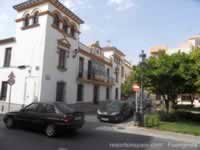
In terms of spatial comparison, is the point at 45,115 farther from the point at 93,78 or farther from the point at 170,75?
the point at 93,78

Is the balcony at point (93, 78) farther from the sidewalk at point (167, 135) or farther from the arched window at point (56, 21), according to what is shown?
the sidewalk at point (167, 135)

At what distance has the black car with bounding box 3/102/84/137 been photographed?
7.73m

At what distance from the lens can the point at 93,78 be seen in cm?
2252

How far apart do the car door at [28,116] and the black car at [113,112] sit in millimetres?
6063

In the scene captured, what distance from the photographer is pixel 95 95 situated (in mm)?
24062

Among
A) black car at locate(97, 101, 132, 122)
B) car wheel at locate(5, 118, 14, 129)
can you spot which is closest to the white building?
black car at locate(97, 101, 132, 122)

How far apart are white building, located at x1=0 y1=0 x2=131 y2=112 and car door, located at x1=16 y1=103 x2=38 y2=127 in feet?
21.2

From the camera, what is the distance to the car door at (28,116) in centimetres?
824

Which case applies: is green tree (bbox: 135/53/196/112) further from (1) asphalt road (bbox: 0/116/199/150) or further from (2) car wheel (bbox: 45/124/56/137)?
(2) car wheel (bbox: 45/124/56/137)

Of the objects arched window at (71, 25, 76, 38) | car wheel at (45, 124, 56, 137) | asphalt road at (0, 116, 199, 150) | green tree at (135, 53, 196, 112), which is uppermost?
arched window at (71, 25, 76, 38)

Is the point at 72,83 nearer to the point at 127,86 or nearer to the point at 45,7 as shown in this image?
the point at 45,7

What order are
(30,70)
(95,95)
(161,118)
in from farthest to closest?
(95,95), (30,70), (161,118)

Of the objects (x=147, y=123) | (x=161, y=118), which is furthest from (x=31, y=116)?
(x=161, y=118)

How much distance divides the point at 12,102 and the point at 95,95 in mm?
10750
